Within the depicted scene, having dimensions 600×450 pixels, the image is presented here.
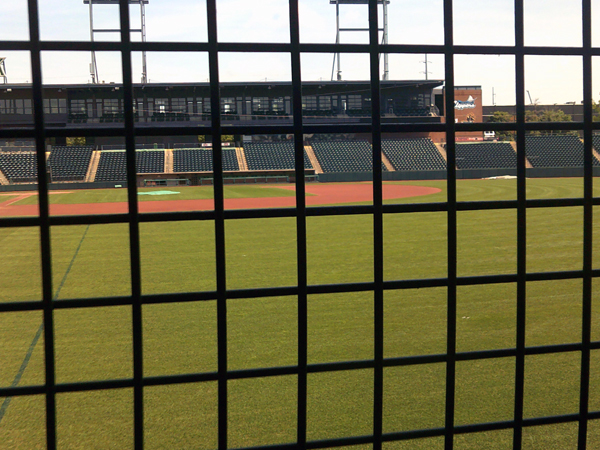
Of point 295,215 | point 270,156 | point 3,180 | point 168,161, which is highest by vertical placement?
point 270,156

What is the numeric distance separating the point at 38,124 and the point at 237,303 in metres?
7.09

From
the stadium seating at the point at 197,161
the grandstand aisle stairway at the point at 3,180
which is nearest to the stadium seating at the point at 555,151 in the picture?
the stadium seating at the point at 197,161

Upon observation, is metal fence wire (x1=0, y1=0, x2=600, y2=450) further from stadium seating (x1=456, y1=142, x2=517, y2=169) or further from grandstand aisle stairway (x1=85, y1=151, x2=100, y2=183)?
stadium seating (x1=456, y1=142, x2=517, y2=169)

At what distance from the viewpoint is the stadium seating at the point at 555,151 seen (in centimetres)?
5100

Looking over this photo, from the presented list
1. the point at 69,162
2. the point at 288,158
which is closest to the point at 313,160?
the point at 288,158

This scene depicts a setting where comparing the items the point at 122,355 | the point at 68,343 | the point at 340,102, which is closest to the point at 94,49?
the point at 122,355

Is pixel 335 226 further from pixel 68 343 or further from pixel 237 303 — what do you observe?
pixel 68 343

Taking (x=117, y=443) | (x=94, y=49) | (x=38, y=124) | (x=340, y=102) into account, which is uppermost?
(x=340, y=102)

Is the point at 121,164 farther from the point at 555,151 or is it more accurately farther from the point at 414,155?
the point at 555,151

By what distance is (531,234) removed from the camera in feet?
53.2

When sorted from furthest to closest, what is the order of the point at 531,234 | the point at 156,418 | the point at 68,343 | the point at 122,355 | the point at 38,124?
the point at 531,234
the point at 68,343
the point at 122,355
the point at 156,418
the point at 38,124

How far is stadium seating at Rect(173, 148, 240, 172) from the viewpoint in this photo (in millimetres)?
53406

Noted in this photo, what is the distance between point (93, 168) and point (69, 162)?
2.15 metres

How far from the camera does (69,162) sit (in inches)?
2015
